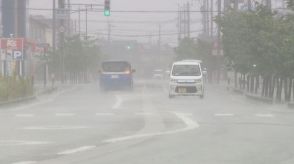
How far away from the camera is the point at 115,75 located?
165 ft

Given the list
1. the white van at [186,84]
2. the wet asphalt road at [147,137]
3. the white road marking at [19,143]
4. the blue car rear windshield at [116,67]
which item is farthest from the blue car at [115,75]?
the white road marking at [19,143]


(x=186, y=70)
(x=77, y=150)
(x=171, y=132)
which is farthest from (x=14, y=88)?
(x=77, y=150)

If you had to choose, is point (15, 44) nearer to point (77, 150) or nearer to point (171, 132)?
point (171, 132)

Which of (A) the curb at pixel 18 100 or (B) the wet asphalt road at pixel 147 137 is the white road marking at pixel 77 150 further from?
(A) the curb at pixel 18 100

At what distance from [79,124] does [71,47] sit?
5576 cm

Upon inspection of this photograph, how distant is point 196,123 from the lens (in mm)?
21453

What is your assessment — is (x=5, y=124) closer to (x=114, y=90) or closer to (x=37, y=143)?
(x=37, y=143)

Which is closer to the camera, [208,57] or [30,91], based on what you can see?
[30,91]

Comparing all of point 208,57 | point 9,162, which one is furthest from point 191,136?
point 208,57

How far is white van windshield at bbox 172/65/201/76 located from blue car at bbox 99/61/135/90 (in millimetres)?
10944

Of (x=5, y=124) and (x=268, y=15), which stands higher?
(x=268, y=15)

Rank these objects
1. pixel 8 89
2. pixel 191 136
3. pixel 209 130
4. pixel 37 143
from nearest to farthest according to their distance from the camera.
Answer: pixel 37 143 → pixel 191 136 → pixel 209 130 → pixel 8 89

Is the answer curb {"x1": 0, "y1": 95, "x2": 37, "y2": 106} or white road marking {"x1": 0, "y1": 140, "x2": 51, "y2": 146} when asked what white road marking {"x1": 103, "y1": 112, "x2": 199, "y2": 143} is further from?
curb {"x1": 0, "y1": 95, "x2": 37, "y2": 106}

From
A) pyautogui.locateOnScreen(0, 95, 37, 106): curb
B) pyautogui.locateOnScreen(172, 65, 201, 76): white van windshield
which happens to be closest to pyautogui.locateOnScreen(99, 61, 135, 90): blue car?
pyautogui.locateOnScreen(172, 65, 201, 76): white van windshield
